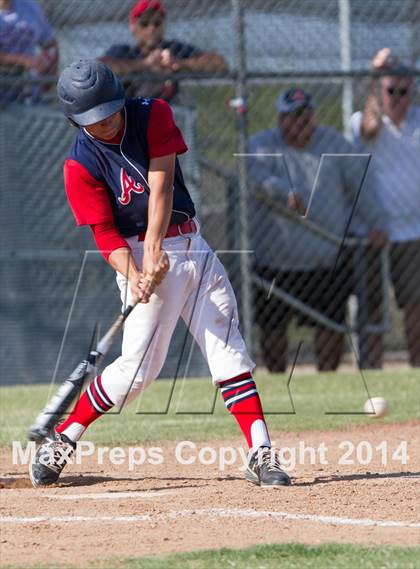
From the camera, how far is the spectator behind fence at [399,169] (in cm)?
1025

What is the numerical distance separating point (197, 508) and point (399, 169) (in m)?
6.24

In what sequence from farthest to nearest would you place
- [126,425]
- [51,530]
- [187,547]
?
[126,425]
[51,530]
[187,547]

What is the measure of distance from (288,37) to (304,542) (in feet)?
23.3

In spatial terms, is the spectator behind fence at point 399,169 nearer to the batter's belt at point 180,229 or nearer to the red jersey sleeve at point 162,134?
the batter's belt at point 180,229

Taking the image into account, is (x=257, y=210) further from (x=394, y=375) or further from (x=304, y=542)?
(x=304, y=542)

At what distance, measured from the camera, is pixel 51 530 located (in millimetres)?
4363

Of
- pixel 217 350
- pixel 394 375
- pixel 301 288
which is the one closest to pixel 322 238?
pixel 301 288

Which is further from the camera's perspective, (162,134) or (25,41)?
(25,41)

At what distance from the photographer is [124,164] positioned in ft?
17.4

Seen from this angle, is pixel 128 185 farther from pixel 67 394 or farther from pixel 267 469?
pixel 267 469

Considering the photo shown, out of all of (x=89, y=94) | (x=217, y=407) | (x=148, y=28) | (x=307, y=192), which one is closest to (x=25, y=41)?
(x=148, y=28)

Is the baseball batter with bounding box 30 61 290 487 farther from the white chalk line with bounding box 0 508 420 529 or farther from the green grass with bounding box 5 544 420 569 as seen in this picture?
the green grass with bounding box 5 544 420 569

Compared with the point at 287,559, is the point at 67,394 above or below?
above

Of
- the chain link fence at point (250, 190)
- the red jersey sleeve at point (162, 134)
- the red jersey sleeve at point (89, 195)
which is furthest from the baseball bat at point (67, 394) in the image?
the chain link fence at point (250, 190)
